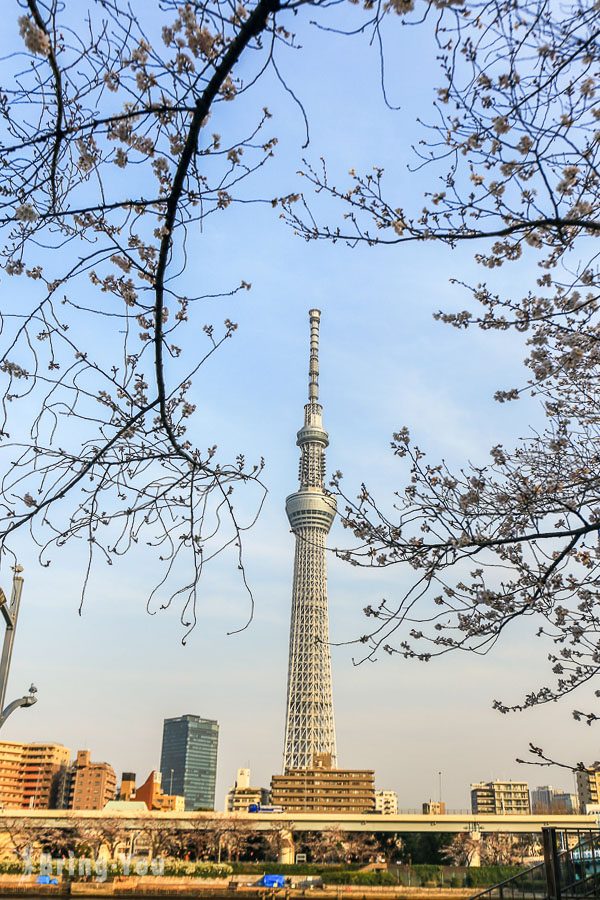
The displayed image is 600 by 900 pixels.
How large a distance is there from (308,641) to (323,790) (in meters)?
13.9

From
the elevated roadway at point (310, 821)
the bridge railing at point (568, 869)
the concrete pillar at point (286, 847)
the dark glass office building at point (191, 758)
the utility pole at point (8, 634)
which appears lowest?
the concrete pillar at point (286, 847)

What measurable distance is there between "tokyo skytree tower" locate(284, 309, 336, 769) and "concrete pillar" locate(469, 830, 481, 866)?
26.1m

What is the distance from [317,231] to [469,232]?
871mm

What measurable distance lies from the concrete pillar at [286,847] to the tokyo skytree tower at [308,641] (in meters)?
22.9

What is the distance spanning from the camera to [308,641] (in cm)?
7169

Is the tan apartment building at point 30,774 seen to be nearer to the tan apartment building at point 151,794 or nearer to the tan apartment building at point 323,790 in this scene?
the tan apartment building at point 151,794

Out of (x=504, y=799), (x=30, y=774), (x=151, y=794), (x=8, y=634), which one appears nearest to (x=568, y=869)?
(x=8, y=634)

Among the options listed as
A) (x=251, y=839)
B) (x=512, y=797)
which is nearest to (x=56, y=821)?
(x=251, y=839)

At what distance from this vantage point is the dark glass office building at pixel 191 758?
593 feet

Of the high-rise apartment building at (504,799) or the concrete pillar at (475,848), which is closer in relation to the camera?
the concrete pillar at (475,848)

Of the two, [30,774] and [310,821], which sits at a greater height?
[30,774]

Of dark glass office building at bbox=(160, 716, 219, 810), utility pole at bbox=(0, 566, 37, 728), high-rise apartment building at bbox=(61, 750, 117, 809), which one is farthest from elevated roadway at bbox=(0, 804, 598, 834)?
dark glass office building at bbox=(160, 716, 219, 810)

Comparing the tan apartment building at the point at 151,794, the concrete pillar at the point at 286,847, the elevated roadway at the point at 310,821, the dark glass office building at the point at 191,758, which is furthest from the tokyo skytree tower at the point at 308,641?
the dark glass office building at the point at 191,758

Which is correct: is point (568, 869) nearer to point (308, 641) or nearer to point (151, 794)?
point (308, 641)
